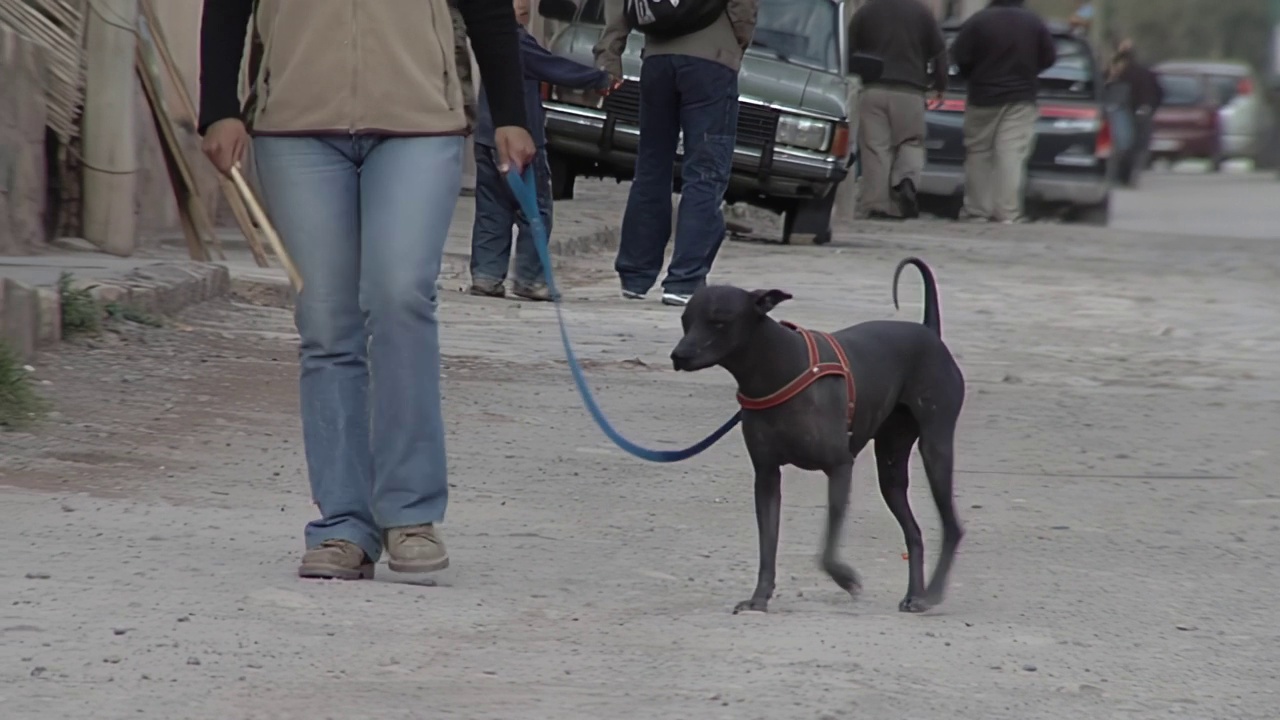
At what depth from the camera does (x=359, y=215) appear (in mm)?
5125

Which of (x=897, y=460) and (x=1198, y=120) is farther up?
(x=897, y=460)

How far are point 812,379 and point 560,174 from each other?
11.6 m

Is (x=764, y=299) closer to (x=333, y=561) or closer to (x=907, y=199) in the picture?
(x=333, y=561)

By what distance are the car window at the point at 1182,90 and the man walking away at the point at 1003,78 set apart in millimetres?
28811

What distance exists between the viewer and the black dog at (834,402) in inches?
189

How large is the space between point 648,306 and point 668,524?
5028mm

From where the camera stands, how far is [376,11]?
16.4 feet

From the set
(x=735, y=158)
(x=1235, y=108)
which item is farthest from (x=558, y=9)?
(x=1235, y=108)

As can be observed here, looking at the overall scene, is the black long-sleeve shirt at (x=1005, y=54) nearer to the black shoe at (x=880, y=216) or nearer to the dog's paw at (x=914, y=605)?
the black shoe at (x=880, y=216)

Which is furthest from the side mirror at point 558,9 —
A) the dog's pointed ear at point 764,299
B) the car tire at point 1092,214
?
the car tire at point 1092,214

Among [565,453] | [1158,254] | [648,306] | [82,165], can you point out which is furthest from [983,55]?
[565,453]

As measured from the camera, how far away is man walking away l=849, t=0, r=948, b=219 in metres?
18.9

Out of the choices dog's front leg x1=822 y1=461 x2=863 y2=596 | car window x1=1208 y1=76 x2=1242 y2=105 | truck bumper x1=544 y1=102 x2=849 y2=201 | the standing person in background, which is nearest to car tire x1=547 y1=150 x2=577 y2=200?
truck bumper x1=544 y1=102 x2=849 y2=201

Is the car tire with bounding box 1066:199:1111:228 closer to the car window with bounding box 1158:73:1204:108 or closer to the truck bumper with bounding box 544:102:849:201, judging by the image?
the truck bumper with bounding box 544:102:849:201
